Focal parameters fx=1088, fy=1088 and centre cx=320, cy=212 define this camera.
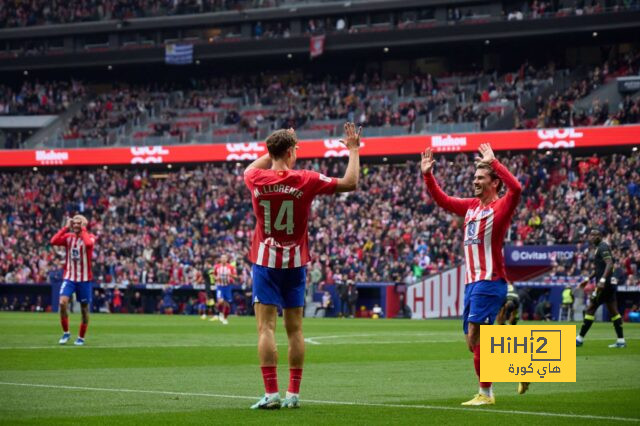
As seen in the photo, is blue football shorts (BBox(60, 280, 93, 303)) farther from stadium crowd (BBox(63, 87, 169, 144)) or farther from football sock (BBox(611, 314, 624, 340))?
stadium crowd (BBox(63, 87, 169, 144))

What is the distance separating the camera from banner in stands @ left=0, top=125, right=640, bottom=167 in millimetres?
52000

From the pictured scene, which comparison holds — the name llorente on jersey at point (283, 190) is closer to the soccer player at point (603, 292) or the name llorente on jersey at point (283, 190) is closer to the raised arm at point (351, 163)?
the raised arm at point (351, 163)

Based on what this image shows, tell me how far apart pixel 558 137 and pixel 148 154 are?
24221 mm

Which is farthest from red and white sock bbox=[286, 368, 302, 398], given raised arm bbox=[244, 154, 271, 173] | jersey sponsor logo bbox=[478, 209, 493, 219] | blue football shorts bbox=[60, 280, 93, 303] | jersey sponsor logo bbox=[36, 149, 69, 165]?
jersey sponsor logo bbox=[36, 149, 69, 165]

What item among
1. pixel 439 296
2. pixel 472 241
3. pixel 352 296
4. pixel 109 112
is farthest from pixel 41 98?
pixel 472 241

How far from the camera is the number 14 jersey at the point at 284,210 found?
10805 millimetres

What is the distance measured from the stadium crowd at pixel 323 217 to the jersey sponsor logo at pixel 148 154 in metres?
1.43

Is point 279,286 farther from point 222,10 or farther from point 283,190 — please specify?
point 222,10

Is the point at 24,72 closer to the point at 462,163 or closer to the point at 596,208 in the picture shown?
the point at 462,163

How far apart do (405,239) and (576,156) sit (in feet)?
39.1

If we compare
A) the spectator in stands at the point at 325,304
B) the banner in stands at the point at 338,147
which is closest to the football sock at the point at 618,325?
the spectator in stands at the point at 325,304

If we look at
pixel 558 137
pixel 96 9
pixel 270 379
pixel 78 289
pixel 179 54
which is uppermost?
pixel 96 9

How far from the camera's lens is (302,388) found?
1343 centimetres

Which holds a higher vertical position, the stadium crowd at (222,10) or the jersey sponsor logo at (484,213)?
the stadium crowd at (222,10)
